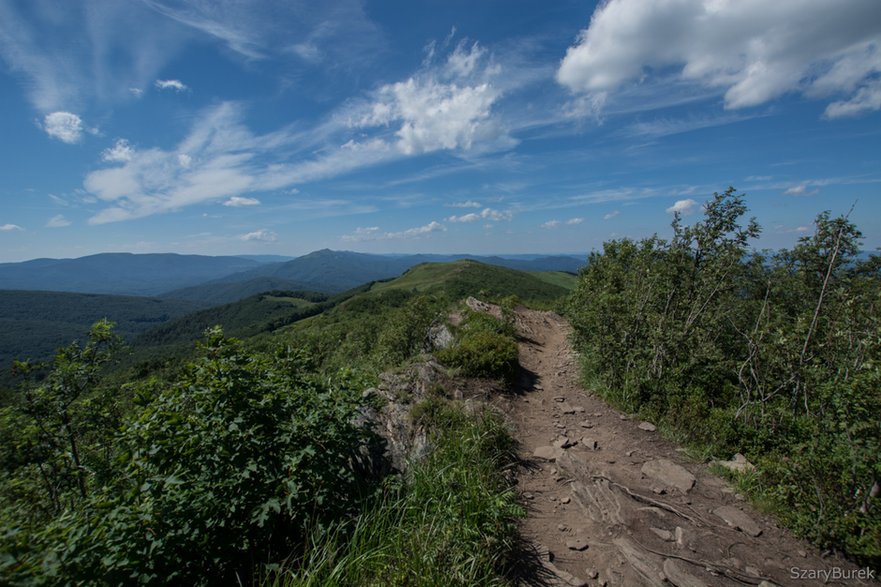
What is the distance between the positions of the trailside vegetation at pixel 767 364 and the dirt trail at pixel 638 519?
0.58 metres

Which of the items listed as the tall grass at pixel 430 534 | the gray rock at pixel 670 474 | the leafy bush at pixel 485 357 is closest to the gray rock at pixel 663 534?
the gray rock at pixel 670 474

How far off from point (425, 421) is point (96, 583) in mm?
5787

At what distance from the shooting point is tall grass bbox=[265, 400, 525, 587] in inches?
163

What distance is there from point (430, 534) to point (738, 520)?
4.90m

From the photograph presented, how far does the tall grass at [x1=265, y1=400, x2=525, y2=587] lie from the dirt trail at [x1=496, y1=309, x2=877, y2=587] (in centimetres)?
79

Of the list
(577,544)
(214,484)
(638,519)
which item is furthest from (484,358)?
(214,484)

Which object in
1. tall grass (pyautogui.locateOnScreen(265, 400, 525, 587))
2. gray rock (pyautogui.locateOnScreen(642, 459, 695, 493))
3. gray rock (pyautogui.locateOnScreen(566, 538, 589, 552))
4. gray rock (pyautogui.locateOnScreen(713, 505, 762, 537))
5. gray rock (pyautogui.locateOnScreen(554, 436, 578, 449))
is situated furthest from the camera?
gray rock (pyautogui.locateOnScreen(554, 436, 578, 449))

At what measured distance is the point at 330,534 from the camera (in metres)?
4.51

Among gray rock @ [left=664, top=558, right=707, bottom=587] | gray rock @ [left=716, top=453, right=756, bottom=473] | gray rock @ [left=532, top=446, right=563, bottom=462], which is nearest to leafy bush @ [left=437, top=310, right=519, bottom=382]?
gray rock @ [left=532, top=446, right=563, bottom=462]

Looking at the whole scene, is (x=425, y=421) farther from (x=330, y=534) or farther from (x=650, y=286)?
(x=650, y=286)

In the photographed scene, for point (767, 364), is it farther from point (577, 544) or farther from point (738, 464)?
point (577, 544)

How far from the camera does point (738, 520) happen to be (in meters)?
5.72

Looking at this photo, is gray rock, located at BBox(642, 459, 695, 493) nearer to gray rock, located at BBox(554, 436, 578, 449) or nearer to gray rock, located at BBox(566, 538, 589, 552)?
gray rock, located at BBox(554, 436, 578, 449)

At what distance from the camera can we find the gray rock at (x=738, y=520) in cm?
548
